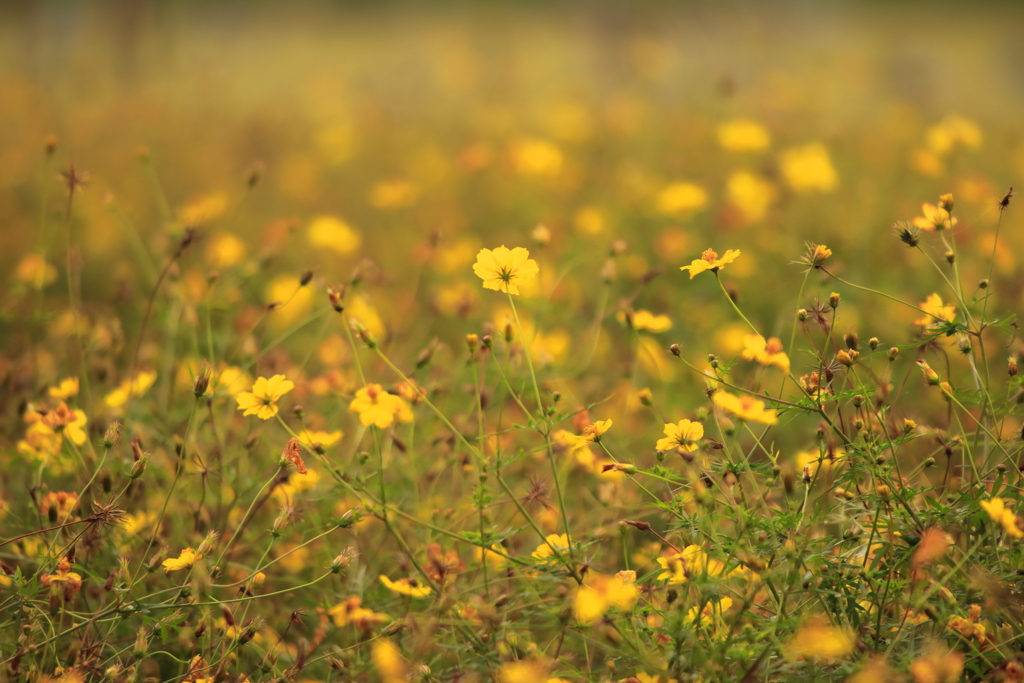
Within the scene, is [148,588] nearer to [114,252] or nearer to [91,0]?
[114,252]

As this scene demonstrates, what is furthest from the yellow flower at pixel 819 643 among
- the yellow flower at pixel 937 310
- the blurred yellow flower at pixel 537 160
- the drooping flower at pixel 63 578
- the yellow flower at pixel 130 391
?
the blurred yellow flower at pixel 537 160

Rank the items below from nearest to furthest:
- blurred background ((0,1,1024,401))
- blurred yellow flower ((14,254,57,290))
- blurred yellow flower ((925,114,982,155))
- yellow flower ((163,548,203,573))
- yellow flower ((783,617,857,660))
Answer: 1. yellow flower ((783,617,857,660))
2. yellow flower ((163,548,203,573))
3. blurred yellow flower ((14,254,57,290))
4. blurred yellow flower ((925,114,982,155))
5. blurred background ((0,1,1024,401))

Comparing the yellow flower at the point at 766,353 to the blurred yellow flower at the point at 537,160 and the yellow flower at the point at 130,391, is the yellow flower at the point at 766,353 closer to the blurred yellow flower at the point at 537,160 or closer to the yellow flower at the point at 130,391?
the yellow flower at the point at 130,391

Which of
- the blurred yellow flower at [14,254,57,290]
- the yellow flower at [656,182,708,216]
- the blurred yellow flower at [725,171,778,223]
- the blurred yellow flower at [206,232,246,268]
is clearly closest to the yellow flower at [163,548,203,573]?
the blurred yellow flower at [14,254,57,290]

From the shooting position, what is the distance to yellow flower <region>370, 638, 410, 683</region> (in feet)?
3.73

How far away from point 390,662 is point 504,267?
618 mm

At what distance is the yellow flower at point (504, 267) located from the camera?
1.30 meters

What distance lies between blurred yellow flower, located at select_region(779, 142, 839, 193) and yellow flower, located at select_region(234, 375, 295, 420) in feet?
7.44

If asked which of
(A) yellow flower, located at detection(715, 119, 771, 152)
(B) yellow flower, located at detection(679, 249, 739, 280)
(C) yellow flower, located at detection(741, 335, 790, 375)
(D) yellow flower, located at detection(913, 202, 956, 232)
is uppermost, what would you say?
(D) yellow flower, located at detection(913, 202, 956, 232)

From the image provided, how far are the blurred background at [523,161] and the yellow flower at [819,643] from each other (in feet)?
2.62

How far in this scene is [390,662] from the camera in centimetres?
113

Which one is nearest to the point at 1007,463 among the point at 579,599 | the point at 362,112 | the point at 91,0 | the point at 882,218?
the point at 579,599

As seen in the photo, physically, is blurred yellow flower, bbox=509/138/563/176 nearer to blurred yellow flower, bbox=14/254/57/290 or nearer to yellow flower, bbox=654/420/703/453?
blurred yellow flower, bbox=14/254/57/290

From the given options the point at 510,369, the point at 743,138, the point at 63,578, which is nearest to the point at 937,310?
the point at 510,369
